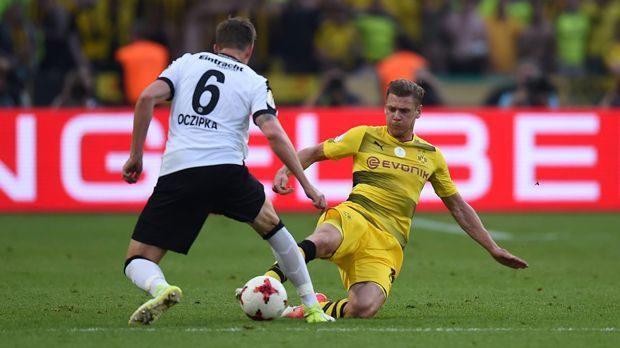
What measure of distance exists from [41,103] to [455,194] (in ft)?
40.6

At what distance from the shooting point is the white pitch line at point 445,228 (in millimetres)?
15508

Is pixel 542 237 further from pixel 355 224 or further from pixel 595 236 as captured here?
pixel 355 224

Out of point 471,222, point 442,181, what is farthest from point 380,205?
Answer: point 471,222

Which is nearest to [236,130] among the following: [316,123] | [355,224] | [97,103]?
[355,224]

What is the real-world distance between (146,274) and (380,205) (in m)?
2.01

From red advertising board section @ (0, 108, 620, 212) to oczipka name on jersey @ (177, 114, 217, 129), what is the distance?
30.8 feet

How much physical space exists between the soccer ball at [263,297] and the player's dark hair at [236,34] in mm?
1505

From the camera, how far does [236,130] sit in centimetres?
811

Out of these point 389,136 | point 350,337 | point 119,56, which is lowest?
point 350,337

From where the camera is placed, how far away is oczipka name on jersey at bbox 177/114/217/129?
26.4 ft

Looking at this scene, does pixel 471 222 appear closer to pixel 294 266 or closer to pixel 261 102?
pixel 294 266

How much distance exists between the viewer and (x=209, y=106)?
8.04 meters

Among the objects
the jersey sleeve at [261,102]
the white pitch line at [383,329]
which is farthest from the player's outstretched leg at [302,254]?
the jersey sleeve at [261,102]

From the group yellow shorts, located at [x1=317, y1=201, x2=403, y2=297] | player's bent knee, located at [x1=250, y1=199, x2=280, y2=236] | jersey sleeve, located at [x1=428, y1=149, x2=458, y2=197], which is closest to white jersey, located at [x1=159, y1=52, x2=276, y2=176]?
player's bent knee, located at [x1=250, y1=199, x2=280, y2=236]
